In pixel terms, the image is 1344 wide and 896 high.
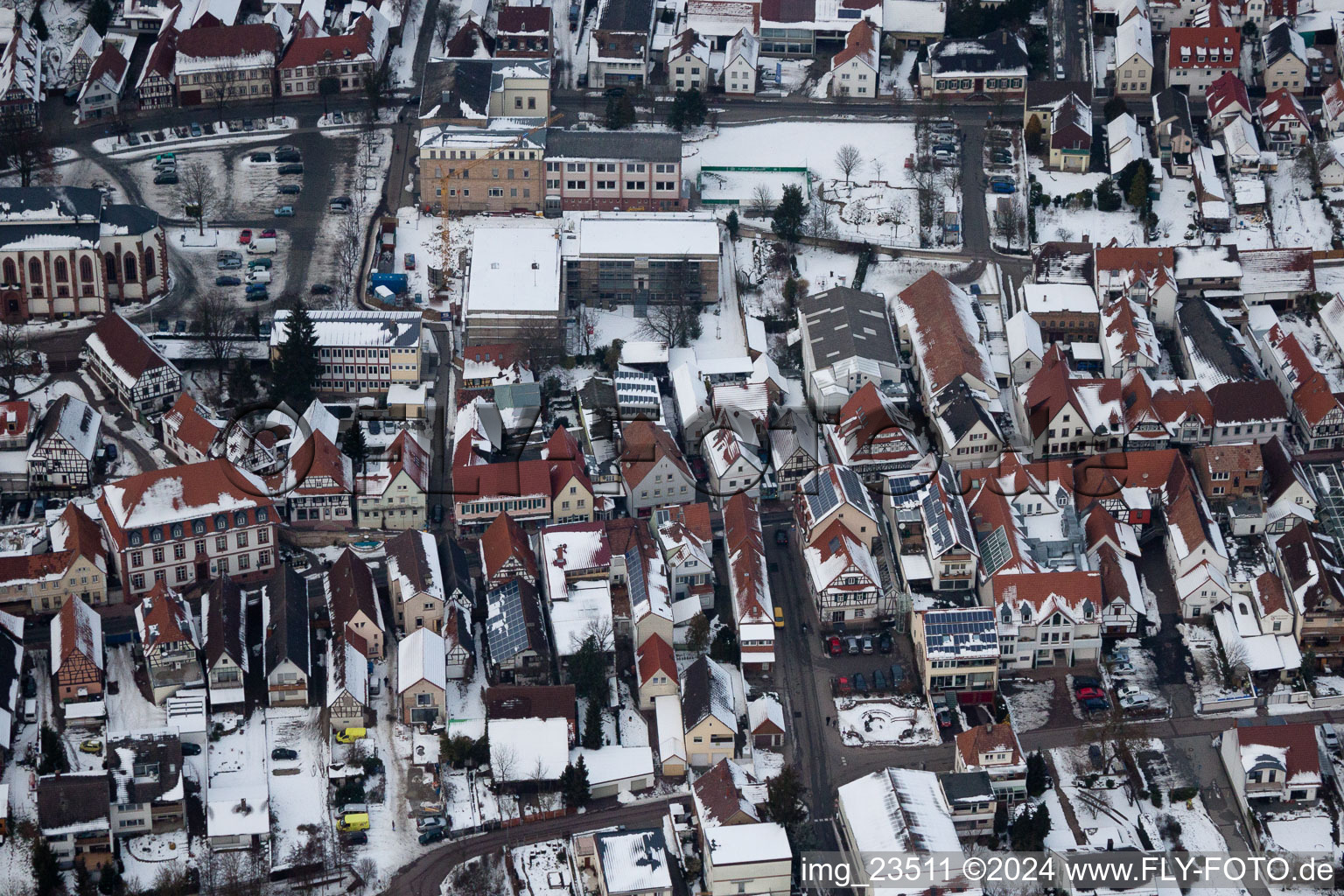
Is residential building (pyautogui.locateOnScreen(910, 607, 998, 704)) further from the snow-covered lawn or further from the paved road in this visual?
the paved road

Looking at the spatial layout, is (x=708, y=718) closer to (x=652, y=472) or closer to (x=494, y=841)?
(x=494, y=841)

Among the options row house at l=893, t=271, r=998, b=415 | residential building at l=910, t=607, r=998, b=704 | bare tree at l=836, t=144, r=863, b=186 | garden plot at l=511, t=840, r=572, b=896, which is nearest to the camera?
garden plot at l=511, t=840, r=572, b=896

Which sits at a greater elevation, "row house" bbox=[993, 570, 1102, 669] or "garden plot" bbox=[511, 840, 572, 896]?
"row house" bbox=[993, 570, 1102, 669]

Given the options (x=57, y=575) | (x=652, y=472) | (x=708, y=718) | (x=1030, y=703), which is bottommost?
(x=1030, y=703)

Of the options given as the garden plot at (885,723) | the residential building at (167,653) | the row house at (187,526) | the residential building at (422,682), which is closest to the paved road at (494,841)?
the residential building at (422,682)

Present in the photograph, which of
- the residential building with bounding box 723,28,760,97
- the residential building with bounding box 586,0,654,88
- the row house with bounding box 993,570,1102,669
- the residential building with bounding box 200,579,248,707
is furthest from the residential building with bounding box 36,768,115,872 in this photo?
the residential building with bounding box 723,28,760,97

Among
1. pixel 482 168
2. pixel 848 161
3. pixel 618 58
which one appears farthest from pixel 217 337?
pixel 848 161

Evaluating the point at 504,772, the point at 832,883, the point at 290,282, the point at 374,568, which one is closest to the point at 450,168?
the point at 290,282
